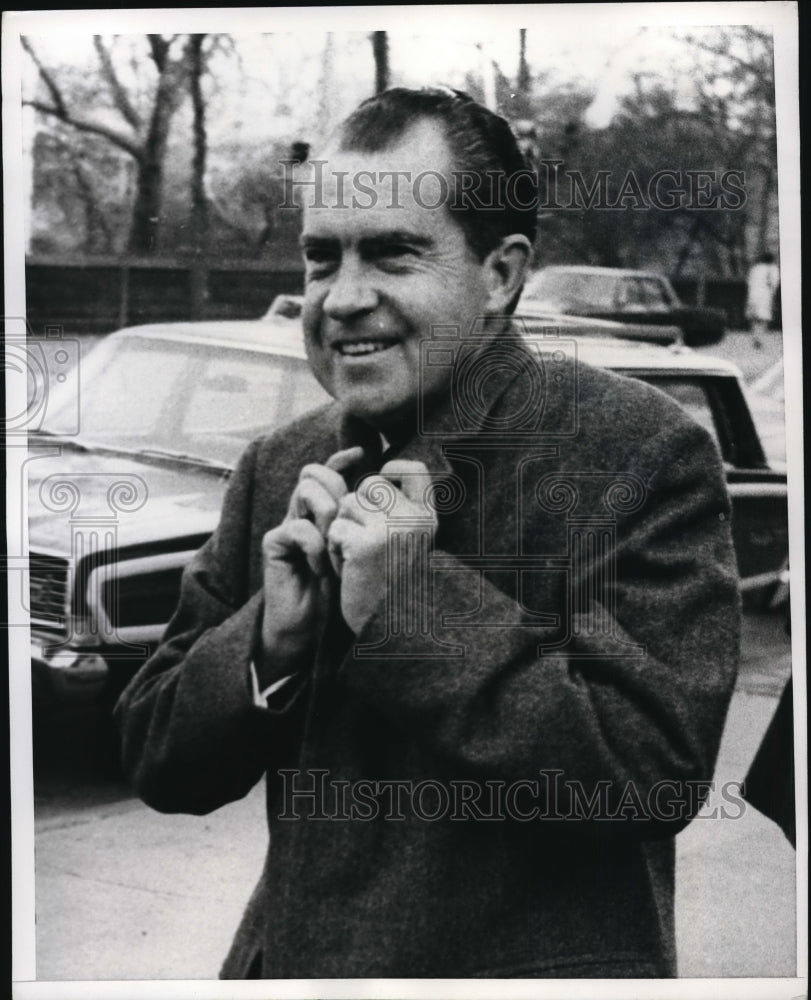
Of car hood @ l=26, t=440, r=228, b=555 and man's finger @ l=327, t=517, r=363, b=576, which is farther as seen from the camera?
car hood @ l=26, t=440, r=228, b=555

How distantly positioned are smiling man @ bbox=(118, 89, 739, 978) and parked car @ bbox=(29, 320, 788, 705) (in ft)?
0.30

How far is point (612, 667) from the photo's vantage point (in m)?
2.80

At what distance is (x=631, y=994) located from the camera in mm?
2967

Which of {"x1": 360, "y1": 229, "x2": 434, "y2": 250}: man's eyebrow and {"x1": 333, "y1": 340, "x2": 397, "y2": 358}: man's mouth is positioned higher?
{"x1": 360, "y1": 229, "x2": 434, "y2": 250}: man's eyebrow

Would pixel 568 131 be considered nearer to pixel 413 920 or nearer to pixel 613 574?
pixel 613 574

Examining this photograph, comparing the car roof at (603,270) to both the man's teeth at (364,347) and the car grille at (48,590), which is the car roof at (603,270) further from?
the car grille at (48,590)

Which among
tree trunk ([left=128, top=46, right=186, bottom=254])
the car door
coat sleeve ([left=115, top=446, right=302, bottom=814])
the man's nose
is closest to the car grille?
coat sleeve ([left=115, top=446, right=302, bottom=814])

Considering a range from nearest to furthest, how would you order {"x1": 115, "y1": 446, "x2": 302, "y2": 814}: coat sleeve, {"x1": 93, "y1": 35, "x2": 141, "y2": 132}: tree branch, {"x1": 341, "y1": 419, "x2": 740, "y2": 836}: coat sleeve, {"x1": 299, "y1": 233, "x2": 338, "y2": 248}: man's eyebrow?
1. {"x1": 341, "y1": 419, "x2": 740, "y2": 836}: coat sleeve
2. {"x1": 115, "y1": 446, "x2": 302, "y2": 814}: coat sleeve
3. {"x1": 299, "y1": 233, "x2": 338, "y2": 248}: man's eyebrow
4. {"x1": 93, "y1": 35, "x2": 141, "y2": 132}: tree branch

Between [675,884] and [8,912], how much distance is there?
66.8 inches

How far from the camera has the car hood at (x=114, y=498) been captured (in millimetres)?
3041

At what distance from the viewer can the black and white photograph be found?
9.34 feet

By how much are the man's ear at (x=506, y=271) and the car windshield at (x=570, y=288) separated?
4cm

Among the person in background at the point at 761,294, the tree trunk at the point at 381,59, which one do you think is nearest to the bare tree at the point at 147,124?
the tree trunk at the point at 381,59

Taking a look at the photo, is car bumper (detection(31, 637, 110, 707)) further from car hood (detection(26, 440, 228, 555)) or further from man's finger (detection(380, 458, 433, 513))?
man's finger (detection(380, 458, 433, 513))
